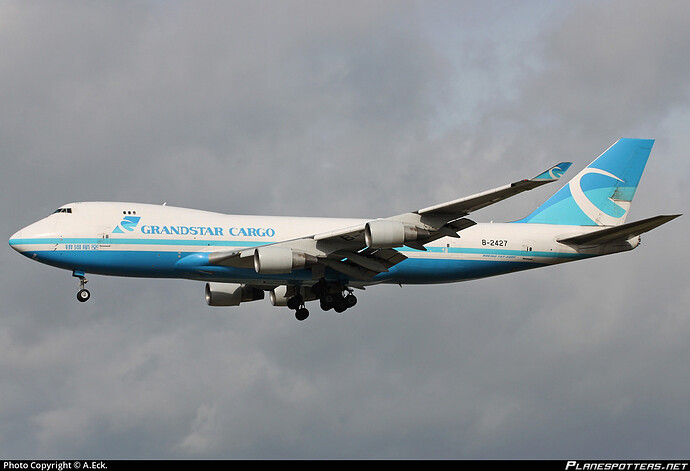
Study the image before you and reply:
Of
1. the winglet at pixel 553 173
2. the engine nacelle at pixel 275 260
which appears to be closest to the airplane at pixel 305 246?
the engine nacelle at pixel 275 260

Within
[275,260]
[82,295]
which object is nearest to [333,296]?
[275,260]

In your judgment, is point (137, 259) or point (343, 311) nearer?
point (137, 259)

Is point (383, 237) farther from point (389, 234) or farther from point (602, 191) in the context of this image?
point (602, 191)

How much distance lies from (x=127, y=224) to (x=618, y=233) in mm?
23072

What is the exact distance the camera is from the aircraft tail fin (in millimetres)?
53188

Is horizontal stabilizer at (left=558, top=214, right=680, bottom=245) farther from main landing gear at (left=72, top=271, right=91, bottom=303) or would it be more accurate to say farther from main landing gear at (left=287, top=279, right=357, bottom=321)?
main landing gear at (left=72, top=271, right=91, bottom=303)

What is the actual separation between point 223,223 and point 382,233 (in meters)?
8.45

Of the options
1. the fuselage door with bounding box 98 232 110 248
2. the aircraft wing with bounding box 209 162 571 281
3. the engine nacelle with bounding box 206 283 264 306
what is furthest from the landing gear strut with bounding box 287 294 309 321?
the fuselage door with bounding box 98 232 110 248

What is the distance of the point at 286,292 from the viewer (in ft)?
173

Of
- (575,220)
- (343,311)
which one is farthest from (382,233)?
(575,220)

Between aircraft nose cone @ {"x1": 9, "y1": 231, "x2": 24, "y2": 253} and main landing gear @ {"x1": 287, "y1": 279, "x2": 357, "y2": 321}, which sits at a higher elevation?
aircraft nose cone @ {"x1": 9, "y1": 231, "x2": 24, "y2": 253}

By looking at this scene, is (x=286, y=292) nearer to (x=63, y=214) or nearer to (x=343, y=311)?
(x=343, y=311)

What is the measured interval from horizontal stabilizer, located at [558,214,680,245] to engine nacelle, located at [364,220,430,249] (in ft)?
34.1

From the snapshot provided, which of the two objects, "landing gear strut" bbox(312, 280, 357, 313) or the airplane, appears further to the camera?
"landing gear strut" bbox(312, 280, 357, 313)
